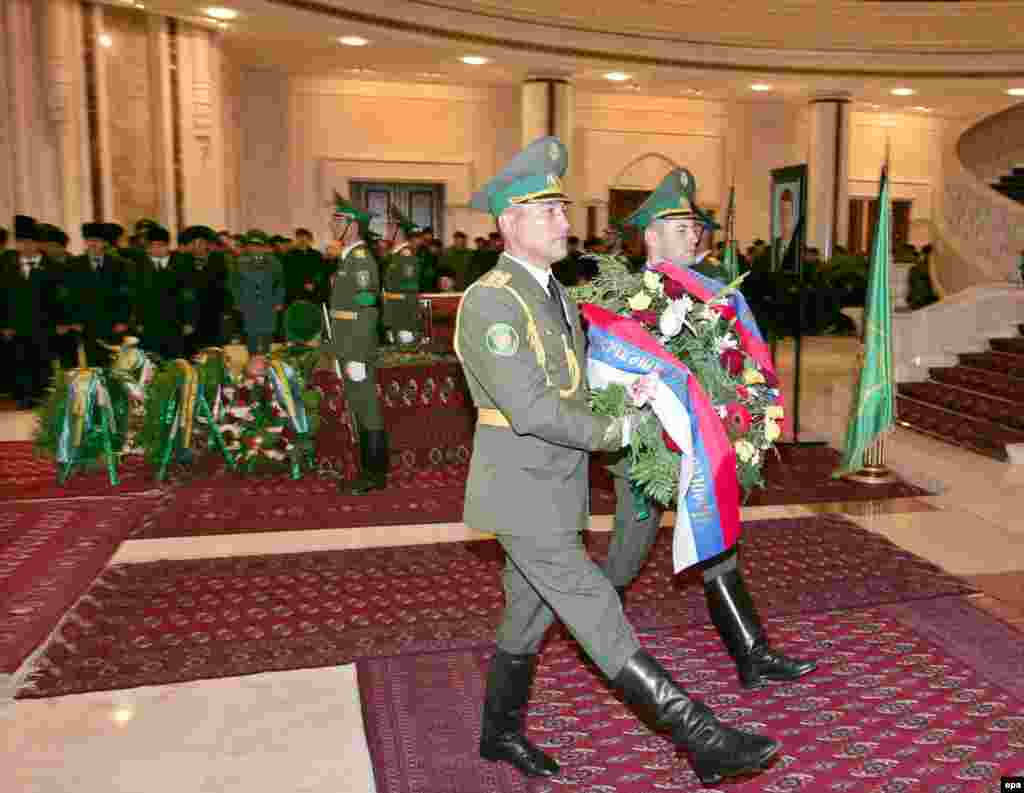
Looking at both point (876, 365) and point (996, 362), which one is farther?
point (996, 362)

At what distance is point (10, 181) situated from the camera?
33.6 ft

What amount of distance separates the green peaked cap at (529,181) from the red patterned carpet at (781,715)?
157 cm

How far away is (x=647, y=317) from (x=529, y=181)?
1.94 feet

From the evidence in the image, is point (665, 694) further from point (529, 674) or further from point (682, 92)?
point (682, 92)

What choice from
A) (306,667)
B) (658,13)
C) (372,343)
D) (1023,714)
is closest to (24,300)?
(372,343)

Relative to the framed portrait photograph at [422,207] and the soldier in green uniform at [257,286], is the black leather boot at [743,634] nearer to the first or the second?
the soldier in green uniform at [257,286]

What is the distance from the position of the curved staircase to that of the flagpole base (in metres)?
1.27

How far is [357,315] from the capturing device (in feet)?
18.8

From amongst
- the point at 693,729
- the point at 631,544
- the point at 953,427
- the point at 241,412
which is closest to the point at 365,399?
the point at 241,412

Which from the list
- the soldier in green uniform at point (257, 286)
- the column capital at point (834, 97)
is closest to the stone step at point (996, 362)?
the soldier in green uniform at point (257, 286)

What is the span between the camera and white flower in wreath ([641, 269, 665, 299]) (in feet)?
9.32

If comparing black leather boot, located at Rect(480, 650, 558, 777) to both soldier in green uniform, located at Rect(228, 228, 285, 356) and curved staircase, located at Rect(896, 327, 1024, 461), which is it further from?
soldier in green uniform, located at Rect(228, 228, 285, 356)

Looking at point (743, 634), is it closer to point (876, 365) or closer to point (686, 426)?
point (686, 426)

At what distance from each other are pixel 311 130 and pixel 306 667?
1490cm
